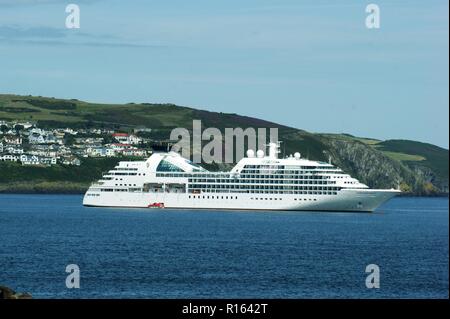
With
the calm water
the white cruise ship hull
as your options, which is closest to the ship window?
the white cruise ship hull

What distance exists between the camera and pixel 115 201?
13150 cm

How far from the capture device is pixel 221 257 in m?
62.2

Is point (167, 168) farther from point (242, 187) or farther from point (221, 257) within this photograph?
point (221, 257)

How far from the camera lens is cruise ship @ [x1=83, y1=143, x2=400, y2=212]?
12356 centimetres

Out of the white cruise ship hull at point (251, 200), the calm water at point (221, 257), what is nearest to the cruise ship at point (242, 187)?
the white cruise ship hull at point (251, 200)

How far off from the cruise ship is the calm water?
1629 centimetres

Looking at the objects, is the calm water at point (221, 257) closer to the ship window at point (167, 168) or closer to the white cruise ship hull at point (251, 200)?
the white cruise ship hull at point (251, 200)

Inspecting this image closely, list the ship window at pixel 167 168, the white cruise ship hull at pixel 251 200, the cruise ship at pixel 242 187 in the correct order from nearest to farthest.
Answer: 1. the white cruise ship hull at pixel 251 200
2. the cruise ship at pixel 242 187
3. the ship window at pixel 167 168

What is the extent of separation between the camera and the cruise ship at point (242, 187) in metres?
124

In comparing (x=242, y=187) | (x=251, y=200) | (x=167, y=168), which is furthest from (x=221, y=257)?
(x=167, y=168)

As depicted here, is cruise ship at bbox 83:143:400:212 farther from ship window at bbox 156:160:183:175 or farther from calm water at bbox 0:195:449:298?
calm water at bbox 0:195:449:298

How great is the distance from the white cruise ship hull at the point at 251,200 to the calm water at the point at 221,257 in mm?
15709

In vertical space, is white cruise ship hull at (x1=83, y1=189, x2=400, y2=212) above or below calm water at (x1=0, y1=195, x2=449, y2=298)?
above
